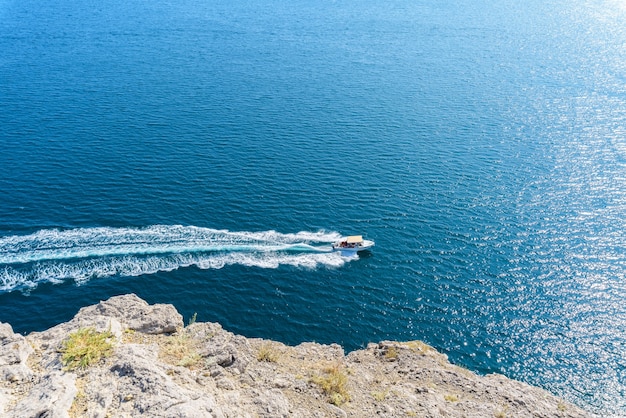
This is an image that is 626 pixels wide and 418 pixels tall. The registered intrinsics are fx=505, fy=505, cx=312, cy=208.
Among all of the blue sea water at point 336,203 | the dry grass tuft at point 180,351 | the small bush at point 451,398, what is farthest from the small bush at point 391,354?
the dry grass tuft at point 180,351

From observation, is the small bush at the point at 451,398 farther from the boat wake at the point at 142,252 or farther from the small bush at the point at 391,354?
the boat wake at the point at 142,252

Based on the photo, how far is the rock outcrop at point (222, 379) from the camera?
40.1m

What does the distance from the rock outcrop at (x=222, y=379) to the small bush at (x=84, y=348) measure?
44cm

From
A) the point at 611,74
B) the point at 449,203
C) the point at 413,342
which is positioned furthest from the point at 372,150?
the point at 611,74

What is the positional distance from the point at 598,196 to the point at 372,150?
156 ft

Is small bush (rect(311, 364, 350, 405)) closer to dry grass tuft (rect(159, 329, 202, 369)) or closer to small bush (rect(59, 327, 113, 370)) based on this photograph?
dry grass tuft (rect(159, 329, 202, 369))

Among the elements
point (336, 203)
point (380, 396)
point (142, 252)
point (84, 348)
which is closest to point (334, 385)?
point (380, 396)

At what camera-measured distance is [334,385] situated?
163 feet

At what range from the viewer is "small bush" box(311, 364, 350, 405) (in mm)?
48531

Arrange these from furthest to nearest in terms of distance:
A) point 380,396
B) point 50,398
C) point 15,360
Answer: point 380,396, point 15,360, point 50,398

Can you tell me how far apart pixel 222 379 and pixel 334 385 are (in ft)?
35.8

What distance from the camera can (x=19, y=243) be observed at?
81.7m

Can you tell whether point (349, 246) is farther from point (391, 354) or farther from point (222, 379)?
point (222, 379)

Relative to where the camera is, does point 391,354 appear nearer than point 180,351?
No
